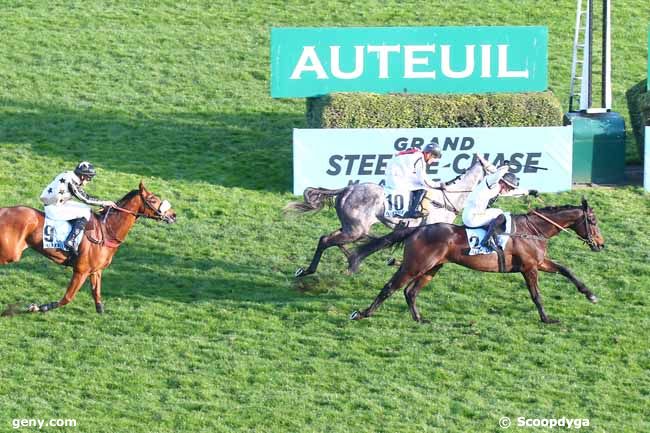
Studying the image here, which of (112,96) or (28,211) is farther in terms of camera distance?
(112,96)

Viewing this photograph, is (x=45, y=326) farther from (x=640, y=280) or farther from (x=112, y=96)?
(x=112, y=96)

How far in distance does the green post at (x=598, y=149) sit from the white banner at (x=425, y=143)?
2.06 feet

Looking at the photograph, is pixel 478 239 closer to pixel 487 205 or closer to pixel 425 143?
pixel 487 205

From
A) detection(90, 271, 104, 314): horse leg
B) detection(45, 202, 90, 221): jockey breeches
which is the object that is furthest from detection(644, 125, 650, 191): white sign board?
detection(45, 202, 90, 221): jockey breeches

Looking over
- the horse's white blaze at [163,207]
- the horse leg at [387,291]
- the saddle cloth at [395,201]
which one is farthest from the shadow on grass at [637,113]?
the horse's white blaze at [163,207]

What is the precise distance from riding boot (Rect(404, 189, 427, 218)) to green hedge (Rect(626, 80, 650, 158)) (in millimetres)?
6182

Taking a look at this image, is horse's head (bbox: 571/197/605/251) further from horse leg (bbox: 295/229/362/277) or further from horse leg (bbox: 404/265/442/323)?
horse leg (bbox: 295/229/362/277)

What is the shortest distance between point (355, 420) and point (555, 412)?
2.12m

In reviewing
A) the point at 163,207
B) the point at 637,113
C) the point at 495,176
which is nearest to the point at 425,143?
the point at 637,113

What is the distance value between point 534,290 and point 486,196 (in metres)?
1.32

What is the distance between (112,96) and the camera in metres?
25.6

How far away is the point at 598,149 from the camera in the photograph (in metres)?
22.0

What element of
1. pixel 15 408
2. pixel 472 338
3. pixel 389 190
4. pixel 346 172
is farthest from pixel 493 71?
pixel 15 408

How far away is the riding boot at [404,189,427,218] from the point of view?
17547 millimetres
